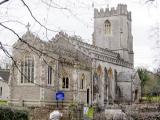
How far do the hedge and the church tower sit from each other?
65.0 m

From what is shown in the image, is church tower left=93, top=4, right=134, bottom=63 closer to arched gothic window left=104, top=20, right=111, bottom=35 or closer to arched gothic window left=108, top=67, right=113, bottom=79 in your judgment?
arched gothic window left=104, top=20, right=111, bottom=35

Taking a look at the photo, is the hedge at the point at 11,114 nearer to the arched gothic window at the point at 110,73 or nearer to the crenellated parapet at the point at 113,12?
the arched gothic window at the point at 110,73

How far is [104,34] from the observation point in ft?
262

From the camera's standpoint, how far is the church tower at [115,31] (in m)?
78.8

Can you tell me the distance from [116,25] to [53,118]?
66.8 m

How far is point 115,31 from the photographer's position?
79000mm

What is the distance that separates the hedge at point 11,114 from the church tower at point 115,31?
213 feet

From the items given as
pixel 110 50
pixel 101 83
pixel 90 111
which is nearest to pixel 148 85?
pixel 110 50

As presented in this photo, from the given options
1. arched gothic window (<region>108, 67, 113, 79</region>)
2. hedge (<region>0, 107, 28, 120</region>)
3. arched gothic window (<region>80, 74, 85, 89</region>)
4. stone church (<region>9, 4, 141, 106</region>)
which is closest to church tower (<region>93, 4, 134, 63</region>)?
stone church (<region>9, 4, 141, 106</region>)

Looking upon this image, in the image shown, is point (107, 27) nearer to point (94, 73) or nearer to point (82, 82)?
point (94, 73)

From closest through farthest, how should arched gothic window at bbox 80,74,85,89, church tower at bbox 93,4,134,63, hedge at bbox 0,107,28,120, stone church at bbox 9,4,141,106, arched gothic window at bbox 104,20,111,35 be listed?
hedge at bbox 0,107,28,120
stone church at bbox 9,4,141,106
arched gothic window at bbox 80,74,85,89
church tower at bbox 93,4,134,63
arched gothic window at bbox 104,20,111,35

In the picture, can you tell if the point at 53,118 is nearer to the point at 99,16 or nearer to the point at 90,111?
the point at 90,111

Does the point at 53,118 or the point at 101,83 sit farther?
the point at 101,83

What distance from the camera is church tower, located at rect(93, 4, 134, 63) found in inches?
3100
